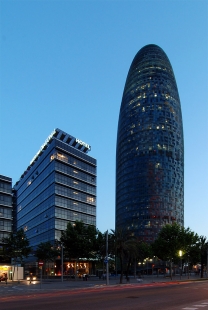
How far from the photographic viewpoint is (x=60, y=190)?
155m

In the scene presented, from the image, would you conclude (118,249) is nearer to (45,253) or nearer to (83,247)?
(83,247)

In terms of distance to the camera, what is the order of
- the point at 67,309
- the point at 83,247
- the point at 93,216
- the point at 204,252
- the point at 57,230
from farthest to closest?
the point at 93,216, the point at 57,230, the point at 204,252, the point at 83,247, the point at 67,309

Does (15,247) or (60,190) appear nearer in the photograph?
(15,247)

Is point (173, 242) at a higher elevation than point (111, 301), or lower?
higher

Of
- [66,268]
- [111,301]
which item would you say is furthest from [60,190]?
[111,301]

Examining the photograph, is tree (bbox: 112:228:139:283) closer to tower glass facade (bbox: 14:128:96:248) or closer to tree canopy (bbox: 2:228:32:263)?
tree canopy (bbox: 2:228:32:263)

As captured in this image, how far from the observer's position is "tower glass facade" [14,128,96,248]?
504 ft

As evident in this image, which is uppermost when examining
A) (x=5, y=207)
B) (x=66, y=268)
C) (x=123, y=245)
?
(x=5, y=207)

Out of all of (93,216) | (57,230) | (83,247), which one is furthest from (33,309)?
(93,216)

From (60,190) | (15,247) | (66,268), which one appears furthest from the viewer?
(60,190)

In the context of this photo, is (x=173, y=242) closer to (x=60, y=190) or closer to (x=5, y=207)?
(x=5, y=207)

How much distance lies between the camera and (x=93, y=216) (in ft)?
575

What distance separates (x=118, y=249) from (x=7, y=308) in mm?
48620

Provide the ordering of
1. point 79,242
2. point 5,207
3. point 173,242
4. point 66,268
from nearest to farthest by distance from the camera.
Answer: point 173,242 → point 79,242 → point 5,207 → point 66,268
